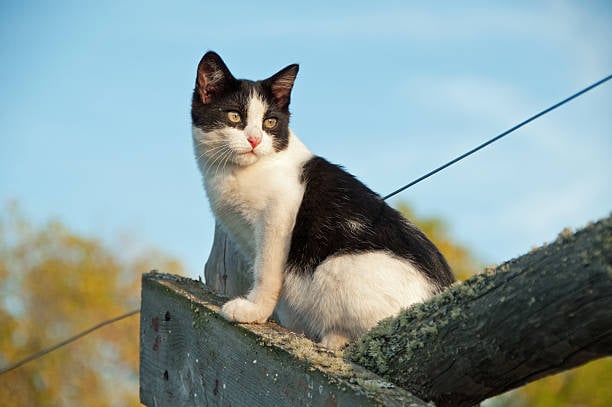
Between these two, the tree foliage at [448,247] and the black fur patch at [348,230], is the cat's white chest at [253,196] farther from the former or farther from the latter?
the tree foliage at [448,247]

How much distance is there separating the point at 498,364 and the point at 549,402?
15434mm

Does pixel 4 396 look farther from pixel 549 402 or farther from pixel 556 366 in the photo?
pixel 556 366

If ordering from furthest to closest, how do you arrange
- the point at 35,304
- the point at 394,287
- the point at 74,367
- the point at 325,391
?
the point at 35,304
the point at 74,367
the point at 394,287
the point at 325,391

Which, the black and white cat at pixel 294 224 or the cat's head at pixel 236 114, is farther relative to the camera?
the cat's head at pixel 236 114

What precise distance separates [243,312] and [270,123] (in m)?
1.27

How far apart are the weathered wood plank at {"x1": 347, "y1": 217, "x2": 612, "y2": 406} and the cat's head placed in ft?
4.81

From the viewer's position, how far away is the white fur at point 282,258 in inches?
106

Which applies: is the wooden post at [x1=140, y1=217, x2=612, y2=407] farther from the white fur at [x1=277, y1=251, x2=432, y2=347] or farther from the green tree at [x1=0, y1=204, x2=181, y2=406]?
the green tree at [x1=0, y1=204, x2=181, y2=406]

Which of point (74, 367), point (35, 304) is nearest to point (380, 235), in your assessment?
point (74, 367)

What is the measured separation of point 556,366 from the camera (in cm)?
165

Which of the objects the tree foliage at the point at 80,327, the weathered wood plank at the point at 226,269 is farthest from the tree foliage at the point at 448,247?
the weathered wood plank at the point at 226,269

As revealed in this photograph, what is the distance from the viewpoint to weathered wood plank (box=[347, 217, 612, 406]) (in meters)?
1.52

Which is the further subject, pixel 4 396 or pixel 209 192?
pixel 4 396

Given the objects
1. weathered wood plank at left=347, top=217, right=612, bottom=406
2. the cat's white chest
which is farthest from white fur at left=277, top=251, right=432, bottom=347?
weathered wood plank at left=347, top=217, right=612, bottom=406
